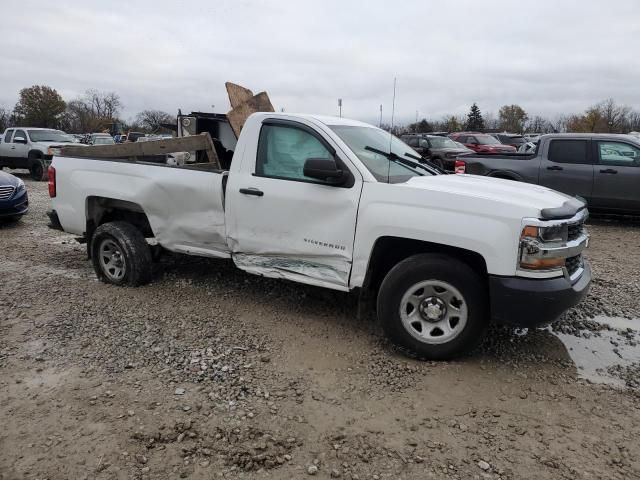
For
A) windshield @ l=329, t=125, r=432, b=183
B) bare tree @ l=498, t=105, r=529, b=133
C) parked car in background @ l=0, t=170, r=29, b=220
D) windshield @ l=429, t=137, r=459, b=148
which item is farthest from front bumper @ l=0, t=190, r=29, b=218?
bare tree @ l=498, t=105, r=529, b=133

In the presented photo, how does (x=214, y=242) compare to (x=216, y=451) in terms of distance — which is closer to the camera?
(x=216, y=451)

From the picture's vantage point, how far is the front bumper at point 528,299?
352 cm

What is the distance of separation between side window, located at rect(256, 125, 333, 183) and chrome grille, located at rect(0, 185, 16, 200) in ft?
21.8

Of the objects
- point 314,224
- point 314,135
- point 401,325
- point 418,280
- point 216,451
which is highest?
point 314,135

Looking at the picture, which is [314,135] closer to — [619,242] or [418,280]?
[418,280]

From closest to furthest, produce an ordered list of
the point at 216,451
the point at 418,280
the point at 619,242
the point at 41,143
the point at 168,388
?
the point at 216,451
the point at 168,388
the point at 418,280
the point at 619,242
the point at 41,143

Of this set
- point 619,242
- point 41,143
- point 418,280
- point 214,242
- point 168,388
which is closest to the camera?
point 168,388

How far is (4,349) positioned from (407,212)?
3.39 metres

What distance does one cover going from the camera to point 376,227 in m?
3.96

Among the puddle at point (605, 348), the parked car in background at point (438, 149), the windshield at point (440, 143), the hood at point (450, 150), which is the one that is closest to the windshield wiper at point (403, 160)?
the puddle at point (605, 348)

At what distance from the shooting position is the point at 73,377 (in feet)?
12.0

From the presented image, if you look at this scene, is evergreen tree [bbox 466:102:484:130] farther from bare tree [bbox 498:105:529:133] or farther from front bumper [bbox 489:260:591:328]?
front bumper [bbox 489:260:591:328]

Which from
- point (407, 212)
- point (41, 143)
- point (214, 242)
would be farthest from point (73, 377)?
point (41, 143)

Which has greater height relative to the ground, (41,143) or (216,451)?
(41,143)
